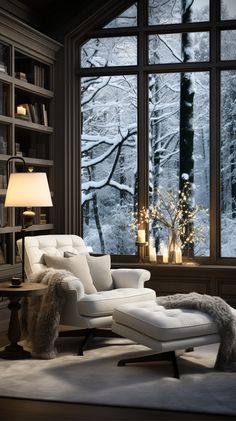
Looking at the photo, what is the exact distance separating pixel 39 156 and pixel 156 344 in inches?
127

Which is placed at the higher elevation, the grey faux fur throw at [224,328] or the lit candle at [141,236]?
the lit candle at [141,236]

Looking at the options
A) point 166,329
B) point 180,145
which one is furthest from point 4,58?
point 166,329

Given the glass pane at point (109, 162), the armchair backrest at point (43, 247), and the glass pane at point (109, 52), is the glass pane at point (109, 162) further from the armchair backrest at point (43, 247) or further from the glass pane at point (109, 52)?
the armchair backrest at point (43, 247)

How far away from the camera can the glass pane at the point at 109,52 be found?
25.2ft

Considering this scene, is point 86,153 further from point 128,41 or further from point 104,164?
point 128,41

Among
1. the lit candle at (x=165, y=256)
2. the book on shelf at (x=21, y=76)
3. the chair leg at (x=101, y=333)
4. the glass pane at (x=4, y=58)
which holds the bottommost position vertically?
the chair leg at (x=101, y=333)

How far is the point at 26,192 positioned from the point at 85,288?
0.94 metres

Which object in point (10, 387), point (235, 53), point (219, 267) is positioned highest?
point (235, 53)

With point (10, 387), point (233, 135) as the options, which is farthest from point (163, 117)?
point (10, 387)

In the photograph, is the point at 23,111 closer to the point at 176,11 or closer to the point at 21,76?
the point at 21,76

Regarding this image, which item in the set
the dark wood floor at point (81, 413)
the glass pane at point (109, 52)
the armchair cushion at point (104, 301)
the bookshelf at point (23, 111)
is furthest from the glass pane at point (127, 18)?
Result: the dark wood floor at point (81, 413)

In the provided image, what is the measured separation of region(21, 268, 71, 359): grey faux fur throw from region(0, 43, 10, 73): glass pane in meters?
1.99

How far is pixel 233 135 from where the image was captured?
7410 mm

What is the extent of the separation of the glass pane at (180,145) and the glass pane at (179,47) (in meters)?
0.16
